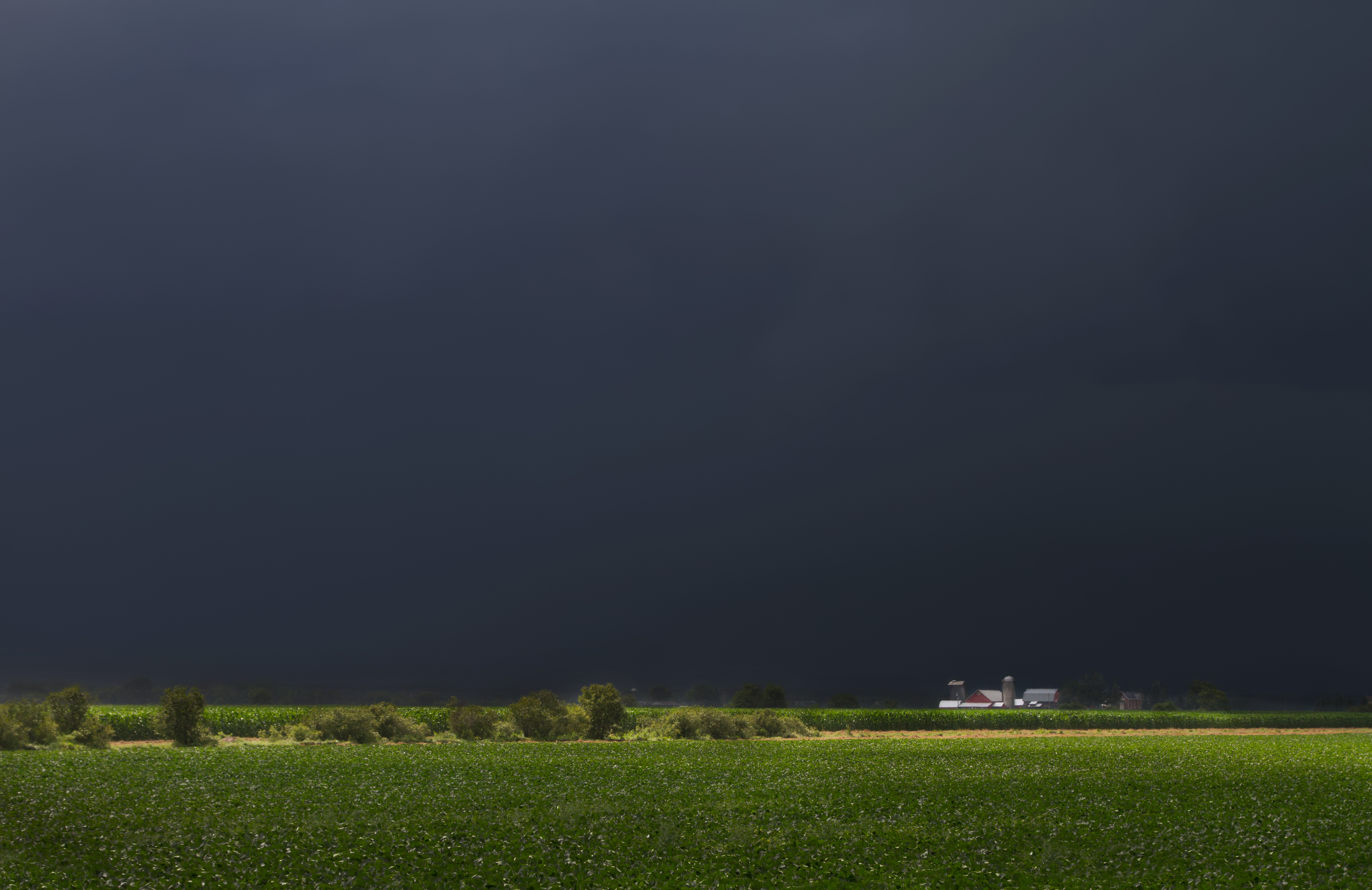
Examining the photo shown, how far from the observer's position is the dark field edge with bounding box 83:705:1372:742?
1861 inches

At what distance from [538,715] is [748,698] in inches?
1602

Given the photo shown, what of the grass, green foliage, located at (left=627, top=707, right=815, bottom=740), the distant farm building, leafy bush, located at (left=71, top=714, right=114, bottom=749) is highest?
the grass

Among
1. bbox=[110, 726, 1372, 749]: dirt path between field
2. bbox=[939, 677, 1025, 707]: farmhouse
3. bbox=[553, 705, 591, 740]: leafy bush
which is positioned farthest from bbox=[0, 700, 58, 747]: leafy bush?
bbox=[939, 677, 1025, 707]: farmhouse

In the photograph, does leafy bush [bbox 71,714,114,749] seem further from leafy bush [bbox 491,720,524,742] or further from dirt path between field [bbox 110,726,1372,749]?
leafy bush [bbox 491,720,524,742]

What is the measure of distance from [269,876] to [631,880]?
7394mm

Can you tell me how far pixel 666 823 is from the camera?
1964 cm

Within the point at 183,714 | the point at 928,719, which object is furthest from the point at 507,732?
the point at 928,719

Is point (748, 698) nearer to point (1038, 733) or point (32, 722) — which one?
point (1038, 733)

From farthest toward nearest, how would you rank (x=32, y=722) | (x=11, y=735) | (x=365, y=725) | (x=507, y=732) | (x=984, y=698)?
1. (x=984, y=698)
2. (x=507, y=732)
3. (x=365, y=725)
4. (x=32, y=722)
5. (x=11, y=735)

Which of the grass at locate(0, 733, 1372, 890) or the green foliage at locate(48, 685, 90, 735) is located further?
the green foliage at locate(48, 685, 90, 735)

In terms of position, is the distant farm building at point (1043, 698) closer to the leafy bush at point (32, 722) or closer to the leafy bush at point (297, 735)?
the leafy bush at point (297, 735)

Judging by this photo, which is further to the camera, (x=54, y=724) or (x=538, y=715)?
(x=538, y=715)

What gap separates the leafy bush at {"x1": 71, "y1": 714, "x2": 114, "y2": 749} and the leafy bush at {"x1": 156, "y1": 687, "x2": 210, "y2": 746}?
272cm

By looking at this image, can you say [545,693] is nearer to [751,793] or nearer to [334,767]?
[334,767]
